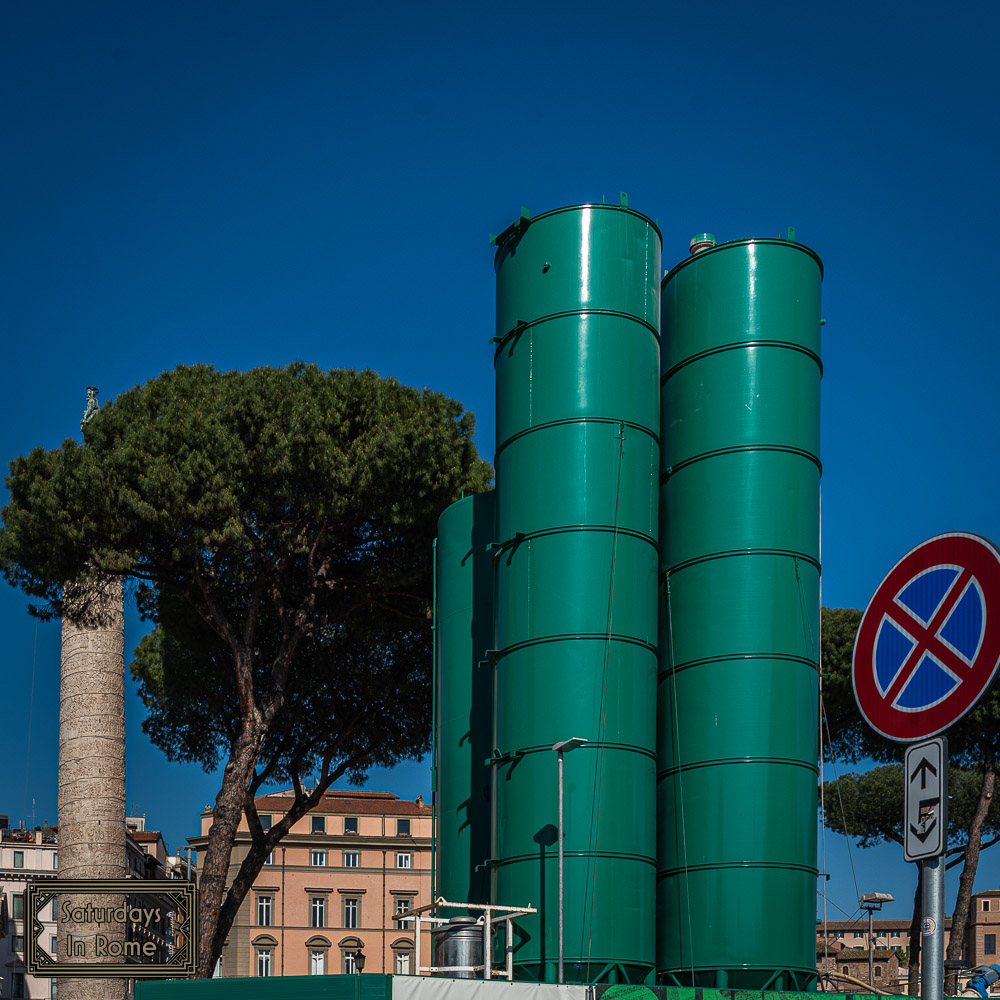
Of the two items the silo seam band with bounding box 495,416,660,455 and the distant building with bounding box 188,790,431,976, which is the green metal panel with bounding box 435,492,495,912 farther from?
the distant building with bounding box 188,790,431,976

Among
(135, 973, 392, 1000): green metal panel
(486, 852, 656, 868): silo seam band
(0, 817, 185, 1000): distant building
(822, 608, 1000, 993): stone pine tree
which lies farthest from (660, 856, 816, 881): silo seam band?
(0, 817, 185, 1000): distant building

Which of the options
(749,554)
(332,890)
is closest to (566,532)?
(749,554)

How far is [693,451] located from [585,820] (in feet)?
19.6

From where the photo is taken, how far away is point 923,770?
188 inches

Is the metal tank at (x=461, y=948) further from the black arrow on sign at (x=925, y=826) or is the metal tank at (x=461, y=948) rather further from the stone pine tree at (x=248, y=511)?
the black arrow on sign at (x=925, y=826)

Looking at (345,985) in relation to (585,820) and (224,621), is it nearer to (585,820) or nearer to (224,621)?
(585,820)

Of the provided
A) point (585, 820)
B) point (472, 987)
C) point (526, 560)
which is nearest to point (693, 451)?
point (526, 560)

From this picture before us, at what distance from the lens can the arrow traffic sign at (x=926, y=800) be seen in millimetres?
4660

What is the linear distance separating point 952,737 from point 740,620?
21.5m

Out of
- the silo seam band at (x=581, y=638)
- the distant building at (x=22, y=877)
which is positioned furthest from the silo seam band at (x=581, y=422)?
the distant building at (x=22, y=877)

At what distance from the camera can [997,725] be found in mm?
39438

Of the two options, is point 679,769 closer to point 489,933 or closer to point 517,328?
point 489,933

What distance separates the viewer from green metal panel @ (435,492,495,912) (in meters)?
22.4

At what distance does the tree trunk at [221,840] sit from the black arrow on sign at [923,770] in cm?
2353
